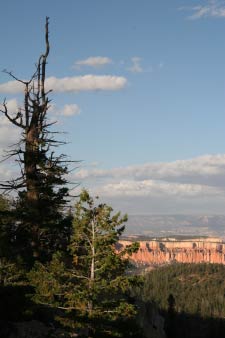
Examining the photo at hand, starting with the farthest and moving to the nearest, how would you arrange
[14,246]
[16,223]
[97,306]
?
[16,223] → [14,246] → [97,306]

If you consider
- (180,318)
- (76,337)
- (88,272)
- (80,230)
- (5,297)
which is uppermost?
(80,230)

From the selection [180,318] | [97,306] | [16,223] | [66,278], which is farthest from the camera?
[180,318]

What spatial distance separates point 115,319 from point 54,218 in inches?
Result: 280

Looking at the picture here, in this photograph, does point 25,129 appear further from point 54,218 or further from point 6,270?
point 6,270

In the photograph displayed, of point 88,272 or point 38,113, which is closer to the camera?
point 88,272

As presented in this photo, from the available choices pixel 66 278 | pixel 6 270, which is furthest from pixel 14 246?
pixel 66 278

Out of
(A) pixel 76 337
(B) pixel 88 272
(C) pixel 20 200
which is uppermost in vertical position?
(C) pixel 20 200

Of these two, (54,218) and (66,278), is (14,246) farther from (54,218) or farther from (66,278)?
(66,278)

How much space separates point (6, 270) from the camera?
24.6 meters

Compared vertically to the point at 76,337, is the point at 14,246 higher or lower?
higher

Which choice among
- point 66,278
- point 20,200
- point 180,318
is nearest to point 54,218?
point 20,200

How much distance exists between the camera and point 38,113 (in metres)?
26.1

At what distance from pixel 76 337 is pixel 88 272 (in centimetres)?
344

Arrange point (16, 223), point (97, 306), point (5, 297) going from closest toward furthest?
point (97, 306)
point (5, 297)
point (16, 223)
